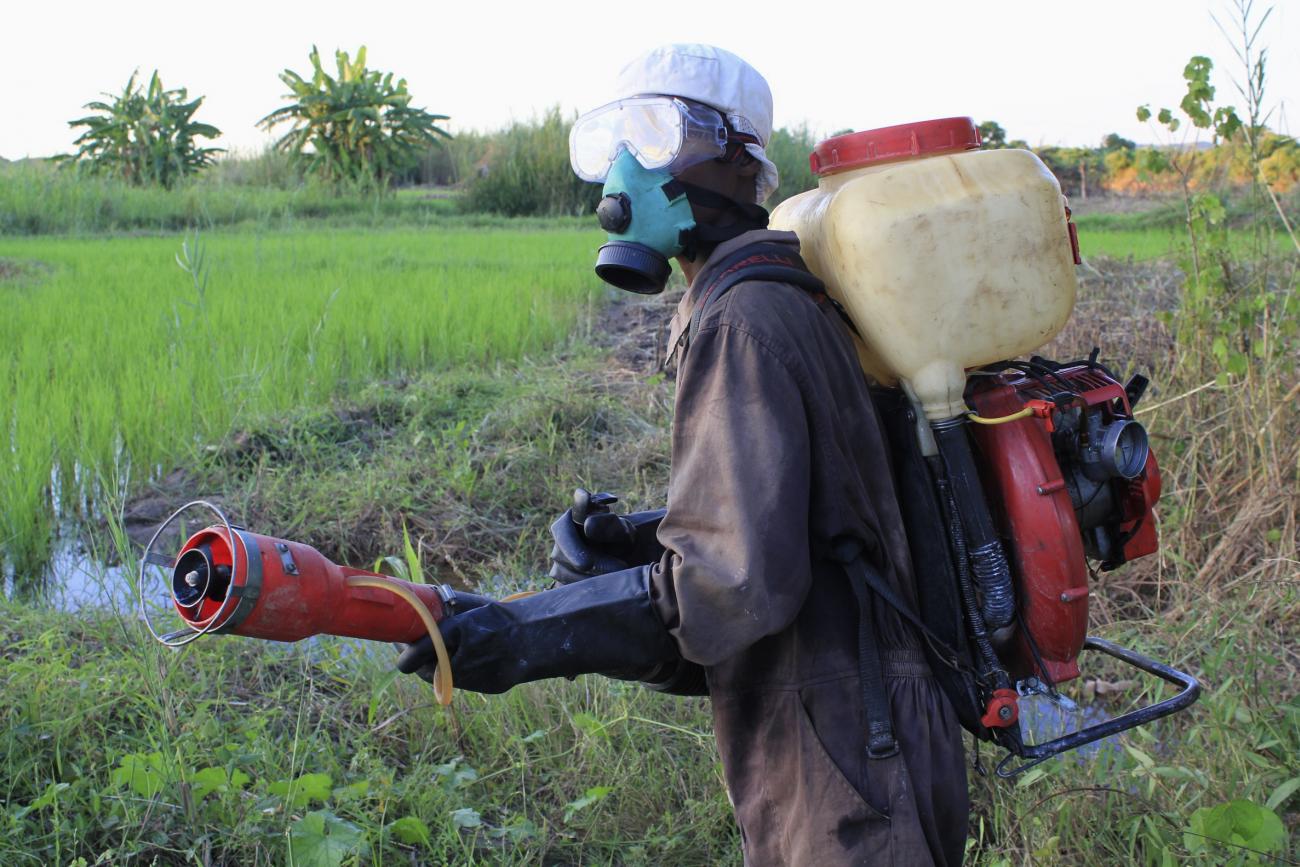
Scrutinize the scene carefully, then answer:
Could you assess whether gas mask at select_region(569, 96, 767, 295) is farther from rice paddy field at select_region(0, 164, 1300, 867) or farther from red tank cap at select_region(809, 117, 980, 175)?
rice paddy field at select_region(0, 164, 1300, 867)

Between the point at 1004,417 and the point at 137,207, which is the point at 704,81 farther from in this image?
the point at 137,207

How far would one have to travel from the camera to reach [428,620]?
4.22 ft

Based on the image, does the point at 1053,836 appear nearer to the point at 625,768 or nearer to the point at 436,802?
the point at 625,768

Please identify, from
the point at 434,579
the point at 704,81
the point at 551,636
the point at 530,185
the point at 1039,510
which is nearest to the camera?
the point at 551,636

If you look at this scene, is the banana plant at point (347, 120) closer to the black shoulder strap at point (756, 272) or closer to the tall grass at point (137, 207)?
the tall grass at point (137, 207)

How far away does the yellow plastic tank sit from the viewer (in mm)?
1434

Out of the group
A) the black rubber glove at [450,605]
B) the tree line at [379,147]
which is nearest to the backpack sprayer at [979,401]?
the black rubber glove at [450,605]

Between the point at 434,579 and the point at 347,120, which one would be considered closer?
the point at 434,579

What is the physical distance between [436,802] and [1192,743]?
1616 mm

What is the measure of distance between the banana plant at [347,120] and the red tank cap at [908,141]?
56.8ft

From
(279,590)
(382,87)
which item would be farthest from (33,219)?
(279,590)

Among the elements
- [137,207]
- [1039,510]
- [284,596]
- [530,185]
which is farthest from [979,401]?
[530,185]

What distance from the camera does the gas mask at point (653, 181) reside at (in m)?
1.57

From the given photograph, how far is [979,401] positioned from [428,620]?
0.79 metres
